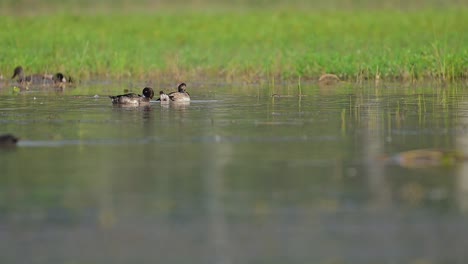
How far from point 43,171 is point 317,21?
31.1m

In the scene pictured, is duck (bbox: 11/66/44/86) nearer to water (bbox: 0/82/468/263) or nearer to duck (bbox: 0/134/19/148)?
water (bbox: 0/82/468/263)

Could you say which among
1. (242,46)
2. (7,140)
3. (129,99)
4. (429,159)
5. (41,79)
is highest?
(242,46)

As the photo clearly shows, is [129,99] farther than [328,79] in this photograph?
No

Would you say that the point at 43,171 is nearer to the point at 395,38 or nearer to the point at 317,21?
the point at 395,38

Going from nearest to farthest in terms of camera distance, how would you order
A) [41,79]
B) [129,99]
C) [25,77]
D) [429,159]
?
1. [429,159]
2. [129,99]
3. [25,77]
4. [41,79]

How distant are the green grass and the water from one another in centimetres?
799

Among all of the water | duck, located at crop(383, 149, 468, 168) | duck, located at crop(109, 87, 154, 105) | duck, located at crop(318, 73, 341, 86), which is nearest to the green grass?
duck, located at crop(318, 73, 341, 86)

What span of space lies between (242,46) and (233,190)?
75.3 ft

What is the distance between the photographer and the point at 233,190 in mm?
9969

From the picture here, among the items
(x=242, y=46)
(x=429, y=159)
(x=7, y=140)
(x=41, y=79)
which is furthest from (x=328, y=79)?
(x=429, y=159)

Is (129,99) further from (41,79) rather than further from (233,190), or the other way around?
(233,190)

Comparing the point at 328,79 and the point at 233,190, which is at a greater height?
the point at 328,79

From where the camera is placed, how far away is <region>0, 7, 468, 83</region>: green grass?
24812 mm

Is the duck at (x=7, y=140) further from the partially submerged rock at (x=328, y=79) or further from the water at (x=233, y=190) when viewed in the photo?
the partially submerged rock at (x=328, y=79)
